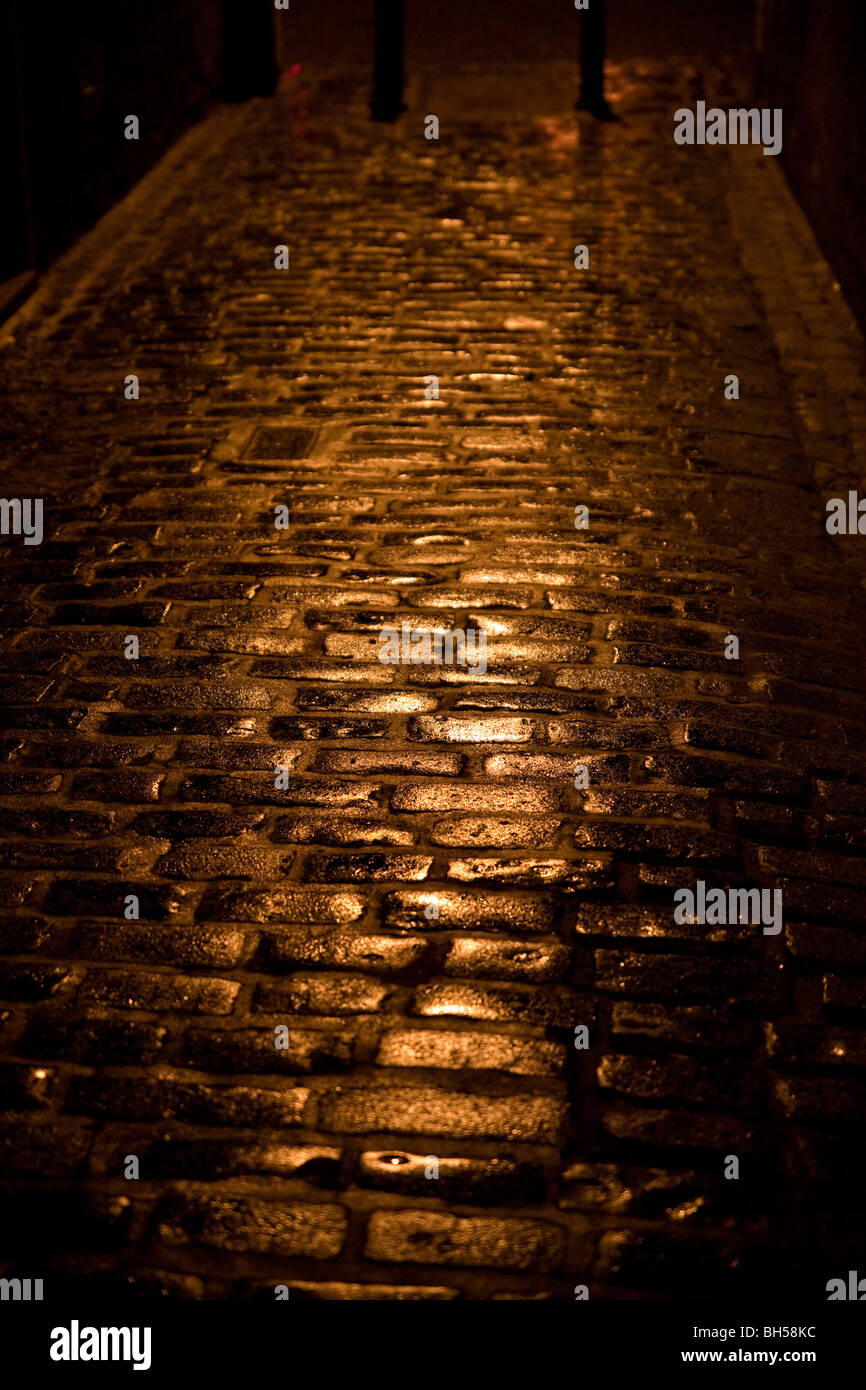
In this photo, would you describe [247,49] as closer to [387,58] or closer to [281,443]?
[387,58]

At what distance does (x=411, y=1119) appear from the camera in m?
2.81

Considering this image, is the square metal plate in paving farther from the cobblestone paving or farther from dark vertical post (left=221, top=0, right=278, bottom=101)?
dark vertical post (left=221, top=0, right=278, bottom=101)

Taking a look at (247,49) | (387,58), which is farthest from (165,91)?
(387,58)

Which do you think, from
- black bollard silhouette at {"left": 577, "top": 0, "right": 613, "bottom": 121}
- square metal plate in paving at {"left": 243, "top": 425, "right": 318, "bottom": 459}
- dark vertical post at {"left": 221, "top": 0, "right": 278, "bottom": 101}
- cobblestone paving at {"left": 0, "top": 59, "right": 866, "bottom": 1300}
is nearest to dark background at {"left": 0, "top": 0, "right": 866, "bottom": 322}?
dark vertical post at {"left": 221, "top": 0, "right": 278, "bottom": 101}

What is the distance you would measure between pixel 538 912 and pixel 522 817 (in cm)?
46

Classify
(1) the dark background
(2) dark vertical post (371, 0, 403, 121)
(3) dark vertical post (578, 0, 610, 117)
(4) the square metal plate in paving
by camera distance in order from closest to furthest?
(4) the square metal plate in paving
(1) the dark background
(2) dark vertical post (371, 0, 403, 121)
(3) dark vertical post (578, 0, 610, 117)

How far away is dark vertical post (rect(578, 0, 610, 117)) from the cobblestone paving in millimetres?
6631

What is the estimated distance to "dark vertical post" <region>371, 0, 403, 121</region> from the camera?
526 inches

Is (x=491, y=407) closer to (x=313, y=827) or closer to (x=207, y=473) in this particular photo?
(x=207, y=473)

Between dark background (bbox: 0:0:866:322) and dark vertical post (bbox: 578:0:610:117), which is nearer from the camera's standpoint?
dark background (bbox: 0:0:866:322)

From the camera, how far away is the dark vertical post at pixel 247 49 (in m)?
13.6

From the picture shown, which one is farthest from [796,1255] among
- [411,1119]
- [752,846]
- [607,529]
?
[607,529]

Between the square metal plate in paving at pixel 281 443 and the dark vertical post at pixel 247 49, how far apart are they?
9.04m

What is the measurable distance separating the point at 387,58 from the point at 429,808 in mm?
11870
